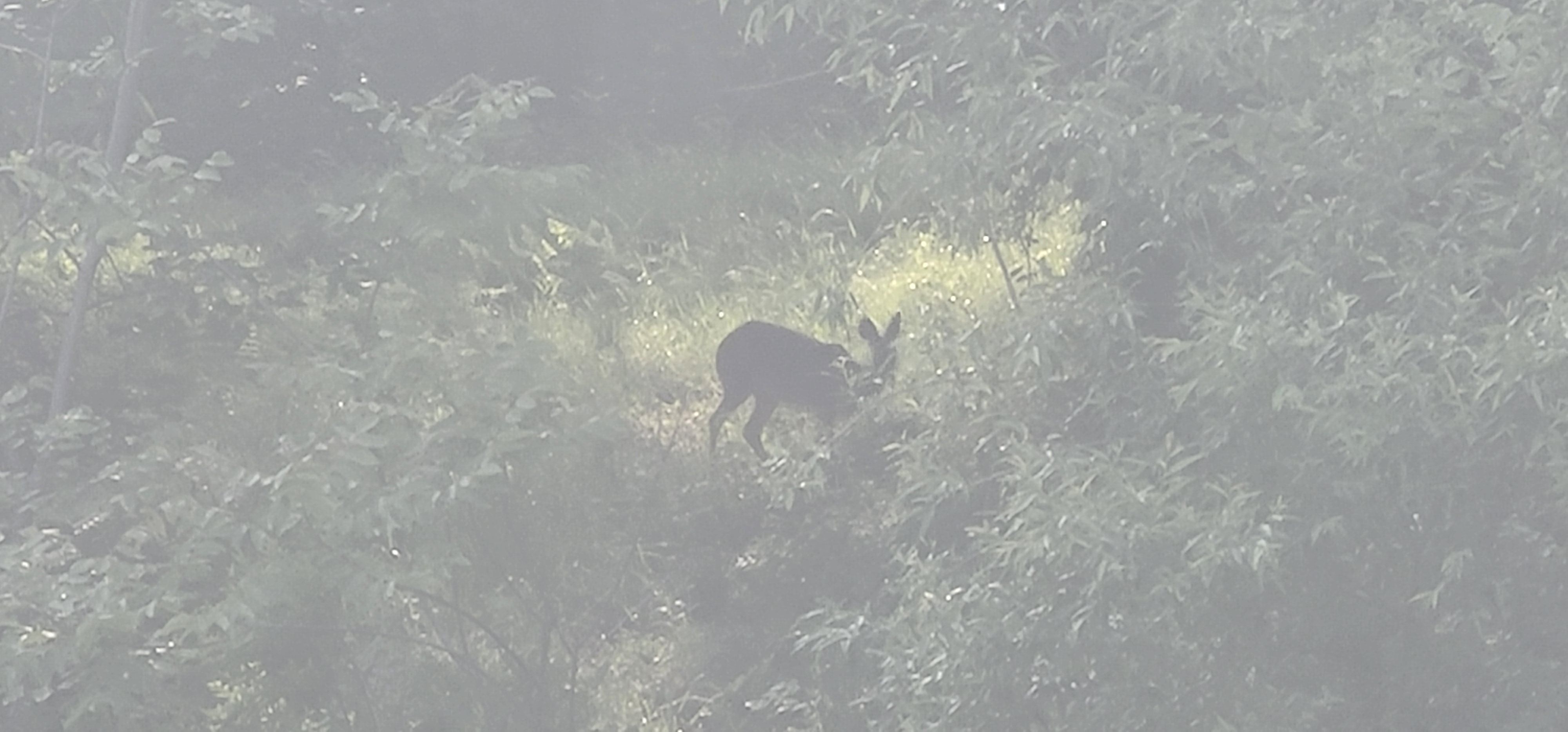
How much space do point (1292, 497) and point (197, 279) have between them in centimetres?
426

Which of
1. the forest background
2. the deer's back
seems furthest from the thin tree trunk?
the deer's back

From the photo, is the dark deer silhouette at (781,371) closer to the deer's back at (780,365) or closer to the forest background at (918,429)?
the deer's back at (780,365)

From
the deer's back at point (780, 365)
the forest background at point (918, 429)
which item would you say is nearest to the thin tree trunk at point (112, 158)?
the forest background at point (918, 429)

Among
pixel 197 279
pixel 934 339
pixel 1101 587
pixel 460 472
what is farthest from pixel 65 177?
pixel 1101 587

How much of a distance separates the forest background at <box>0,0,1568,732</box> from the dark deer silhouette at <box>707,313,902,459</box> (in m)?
0.19

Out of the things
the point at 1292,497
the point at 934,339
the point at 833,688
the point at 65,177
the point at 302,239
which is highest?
the point at 65,177

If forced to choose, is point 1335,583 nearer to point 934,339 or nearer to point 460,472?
point 934,339

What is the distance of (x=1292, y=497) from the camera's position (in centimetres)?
535

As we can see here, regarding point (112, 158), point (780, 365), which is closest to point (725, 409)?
point (780, 365)

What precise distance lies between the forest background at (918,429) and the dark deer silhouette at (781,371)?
188 millimetres

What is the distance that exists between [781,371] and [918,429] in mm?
1272

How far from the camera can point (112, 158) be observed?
680 cm

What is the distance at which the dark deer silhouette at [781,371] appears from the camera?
25.1 feet

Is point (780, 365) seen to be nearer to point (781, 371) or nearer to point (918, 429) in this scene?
point (781, 371)
